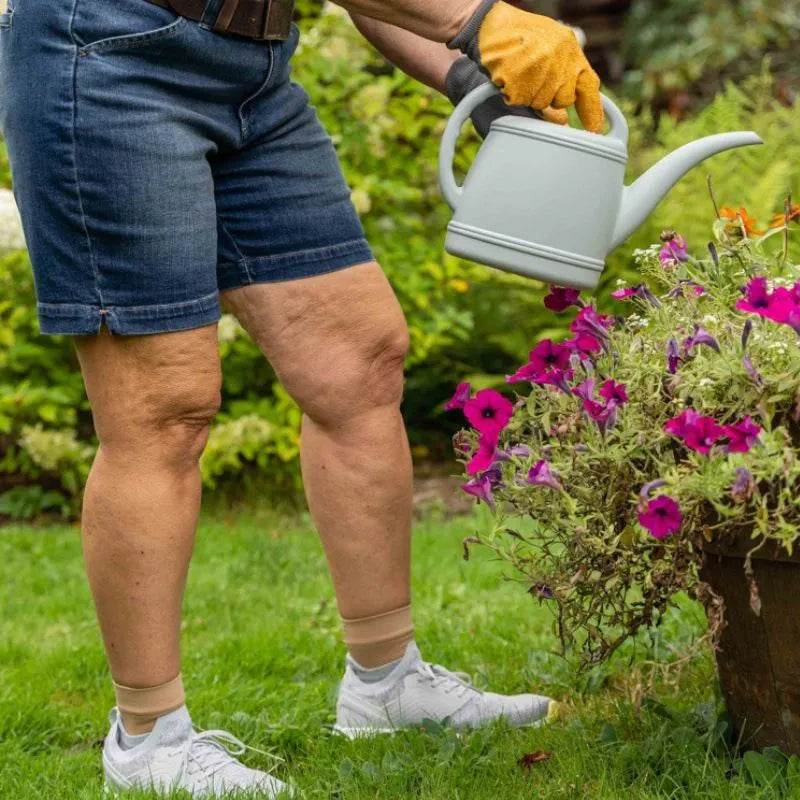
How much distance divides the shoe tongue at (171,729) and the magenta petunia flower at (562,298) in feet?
2.93

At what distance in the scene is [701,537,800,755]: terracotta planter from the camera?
1.73 meters

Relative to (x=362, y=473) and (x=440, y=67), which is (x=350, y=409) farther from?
(x=440, y=67)

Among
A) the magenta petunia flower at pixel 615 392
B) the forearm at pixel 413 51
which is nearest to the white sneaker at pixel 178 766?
the magenta petunia flower at pixel 615 392

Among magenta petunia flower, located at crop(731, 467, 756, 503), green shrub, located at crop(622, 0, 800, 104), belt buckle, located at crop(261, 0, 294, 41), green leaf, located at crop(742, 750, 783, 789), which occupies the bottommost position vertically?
green shrub, located at crop(622, 0, 800, 104)

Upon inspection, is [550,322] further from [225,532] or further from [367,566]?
[367,566]

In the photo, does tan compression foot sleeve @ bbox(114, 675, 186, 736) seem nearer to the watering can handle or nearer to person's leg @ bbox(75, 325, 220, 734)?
person's leg @ bbox(75, 325, 220, 734)

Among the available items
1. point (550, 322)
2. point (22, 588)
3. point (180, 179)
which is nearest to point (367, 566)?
point (180, 179)

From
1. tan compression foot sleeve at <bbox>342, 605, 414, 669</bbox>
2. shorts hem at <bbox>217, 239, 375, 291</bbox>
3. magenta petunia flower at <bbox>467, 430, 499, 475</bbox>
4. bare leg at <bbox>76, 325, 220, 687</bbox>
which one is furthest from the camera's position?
tan compression foot sleeve at <bbox>342, 605, 414, 669</bbox>

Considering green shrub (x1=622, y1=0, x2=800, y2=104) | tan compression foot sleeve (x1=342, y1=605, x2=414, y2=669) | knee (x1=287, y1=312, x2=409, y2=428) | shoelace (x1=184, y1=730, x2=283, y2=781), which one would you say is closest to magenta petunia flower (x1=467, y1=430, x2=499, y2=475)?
knee (x1=287, y1=312, x2=409, y2=428)

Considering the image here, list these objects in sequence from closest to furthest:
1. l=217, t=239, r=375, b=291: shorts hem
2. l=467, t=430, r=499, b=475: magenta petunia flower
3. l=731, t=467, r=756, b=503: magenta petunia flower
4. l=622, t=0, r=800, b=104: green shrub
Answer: l=731, t=467, r=756, b=503: magenta petunia flower < l=467, t=430, r=499, b=475: magenta petunia flower < l=217, t=239, r=375, b=291: shorts hem < l=622, t=0, r=800, b=104: green shrub

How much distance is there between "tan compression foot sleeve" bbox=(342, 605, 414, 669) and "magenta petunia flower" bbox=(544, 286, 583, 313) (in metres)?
0.65

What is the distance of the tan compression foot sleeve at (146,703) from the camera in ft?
6.62

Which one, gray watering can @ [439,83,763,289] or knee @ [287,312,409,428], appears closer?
gray watering can @ [439,83,763,289]

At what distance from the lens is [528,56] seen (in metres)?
1.77
